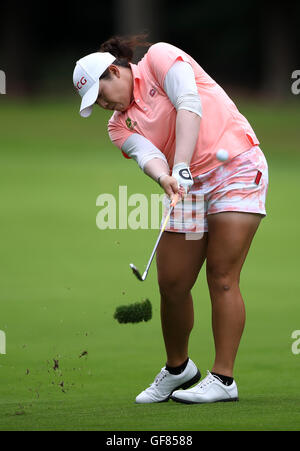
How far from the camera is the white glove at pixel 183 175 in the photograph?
5.11 metres

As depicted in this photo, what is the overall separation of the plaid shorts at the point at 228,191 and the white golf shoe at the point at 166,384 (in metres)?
0.83

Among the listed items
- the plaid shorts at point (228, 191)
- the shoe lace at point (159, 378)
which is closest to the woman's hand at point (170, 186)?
the plaid shorts at point (228, 191)

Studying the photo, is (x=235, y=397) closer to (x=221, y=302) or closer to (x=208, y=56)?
(x=221, y=302)

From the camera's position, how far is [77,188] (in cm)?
1686

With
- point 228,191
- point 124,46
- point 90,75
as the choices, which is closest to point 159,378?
point 228,191

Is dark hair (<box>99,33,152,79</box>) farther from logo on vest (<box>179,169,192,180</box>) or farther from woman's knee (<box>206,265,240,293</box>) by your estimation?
woman's knee (<box>206,265,240,293</box>)

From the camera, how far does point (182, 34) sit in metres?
39.3

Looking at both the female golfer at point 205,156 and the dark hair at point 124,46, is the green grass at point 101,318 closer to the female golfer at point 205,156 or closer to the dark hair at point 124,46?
the female golfer at point 205,156

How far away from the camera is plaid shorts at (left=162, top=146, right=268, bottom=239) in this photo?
5289 mm

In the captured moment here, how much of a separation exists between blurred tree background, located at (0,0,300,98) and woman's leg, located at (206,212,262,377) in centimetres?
3017

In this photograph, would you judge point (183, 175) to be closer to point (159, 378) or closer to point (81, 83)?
point (81, 83)

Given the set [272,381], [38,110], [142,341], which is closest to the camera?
[272,381]
